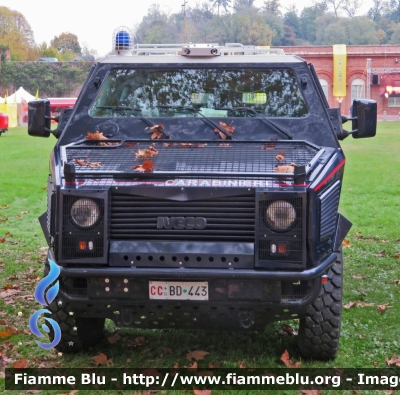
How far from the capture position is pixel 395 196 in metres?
16.4

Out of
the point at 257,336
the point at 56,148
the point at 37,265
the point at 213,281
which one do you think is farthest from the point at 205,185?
the point at 37,265

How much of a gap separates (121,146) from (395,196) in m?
11.4

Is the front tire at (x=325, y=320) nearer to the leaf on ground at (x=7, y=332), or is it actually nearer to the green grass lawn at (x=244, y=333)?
the green grass lawn at (x=244, y=333)

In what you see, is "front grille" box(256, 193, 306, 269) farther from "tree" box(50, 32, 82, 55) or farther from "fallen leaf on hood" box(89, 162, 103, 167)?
"tree" box(50, 32, 82, 55)

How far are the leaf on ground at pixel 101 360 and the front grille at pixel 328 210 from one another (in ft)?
6.01

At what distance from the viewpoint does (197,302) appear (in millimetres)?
5156

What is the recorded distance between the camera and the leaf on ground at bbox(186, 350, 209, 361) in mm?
5833

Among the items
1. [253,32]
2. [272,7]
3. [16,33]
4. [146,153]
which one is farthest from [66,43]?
[146,153]

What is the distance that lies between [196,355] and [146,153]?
5.12ft

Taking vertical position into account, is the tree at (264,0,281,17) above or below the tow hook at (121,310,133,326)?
above

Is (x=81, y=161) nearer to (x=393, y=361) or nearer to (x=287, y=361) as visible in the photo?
(x=287, y=361)

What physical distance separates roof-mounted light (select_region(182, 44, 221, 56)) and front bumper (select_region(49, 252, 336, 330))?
2.35m

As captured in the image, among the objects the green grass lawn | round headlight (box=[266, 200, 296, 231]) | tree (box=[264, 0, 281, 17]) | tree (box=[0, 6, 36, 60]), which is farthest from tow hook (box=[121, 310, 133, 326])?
tree (box=[264, 0, 281, 17])

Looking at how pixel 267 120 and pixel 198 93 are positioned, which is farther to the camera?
pixel 198 93
